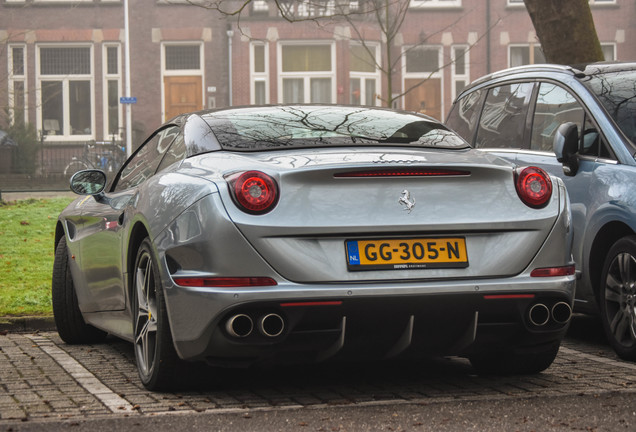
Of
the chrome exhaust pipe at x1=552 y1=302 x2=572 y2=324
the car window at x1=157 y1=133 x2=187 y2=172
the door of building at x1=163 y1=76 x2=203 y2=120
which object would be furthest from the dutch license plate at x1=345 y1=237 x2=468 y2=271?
the door of building at x1=163 y1=76 x2=203 y2=120

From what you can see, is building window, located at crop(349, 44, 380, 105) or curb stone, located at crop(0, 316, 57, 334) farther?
building window, located at crop(349, 44, 380, 105)

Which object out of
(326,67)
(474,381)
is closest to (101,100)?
(326,67)

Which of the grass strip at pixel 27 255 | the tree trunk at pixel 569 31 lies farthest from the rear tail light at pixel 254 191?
the tree trunk at pixel 569 31

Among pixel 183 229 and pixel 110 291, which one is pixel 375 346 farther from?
pixel 110 291

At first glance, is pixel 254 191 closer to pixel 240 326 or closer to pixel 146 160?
pixel 240 326

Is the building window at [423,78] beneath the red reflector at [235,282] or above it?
above

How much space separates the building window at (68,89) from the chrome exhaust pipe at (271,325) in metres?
35.4

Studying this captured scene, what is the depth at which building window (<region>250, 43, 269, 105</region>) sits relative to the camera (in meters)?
39.8

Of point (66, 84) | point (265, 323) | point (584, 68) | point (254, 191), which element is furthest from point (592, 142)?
point (66, 84)

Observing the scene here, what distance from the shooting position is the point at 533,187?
16.9 ft

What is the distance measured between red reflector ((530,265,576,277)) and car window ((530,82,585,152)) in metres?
2.39

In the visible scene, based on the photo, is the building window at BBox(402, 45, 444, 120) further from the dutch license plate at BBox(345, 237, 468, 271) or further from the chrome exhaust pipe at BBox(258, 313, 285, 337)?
the chrome exhaust pipe at BBox(258, 313, 285, 337)

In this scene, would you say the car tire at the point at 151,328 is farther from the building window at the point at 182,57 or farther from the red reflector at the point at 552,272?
the building window at the point at 182,57

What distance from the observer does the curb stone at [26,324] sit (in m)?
8.34
